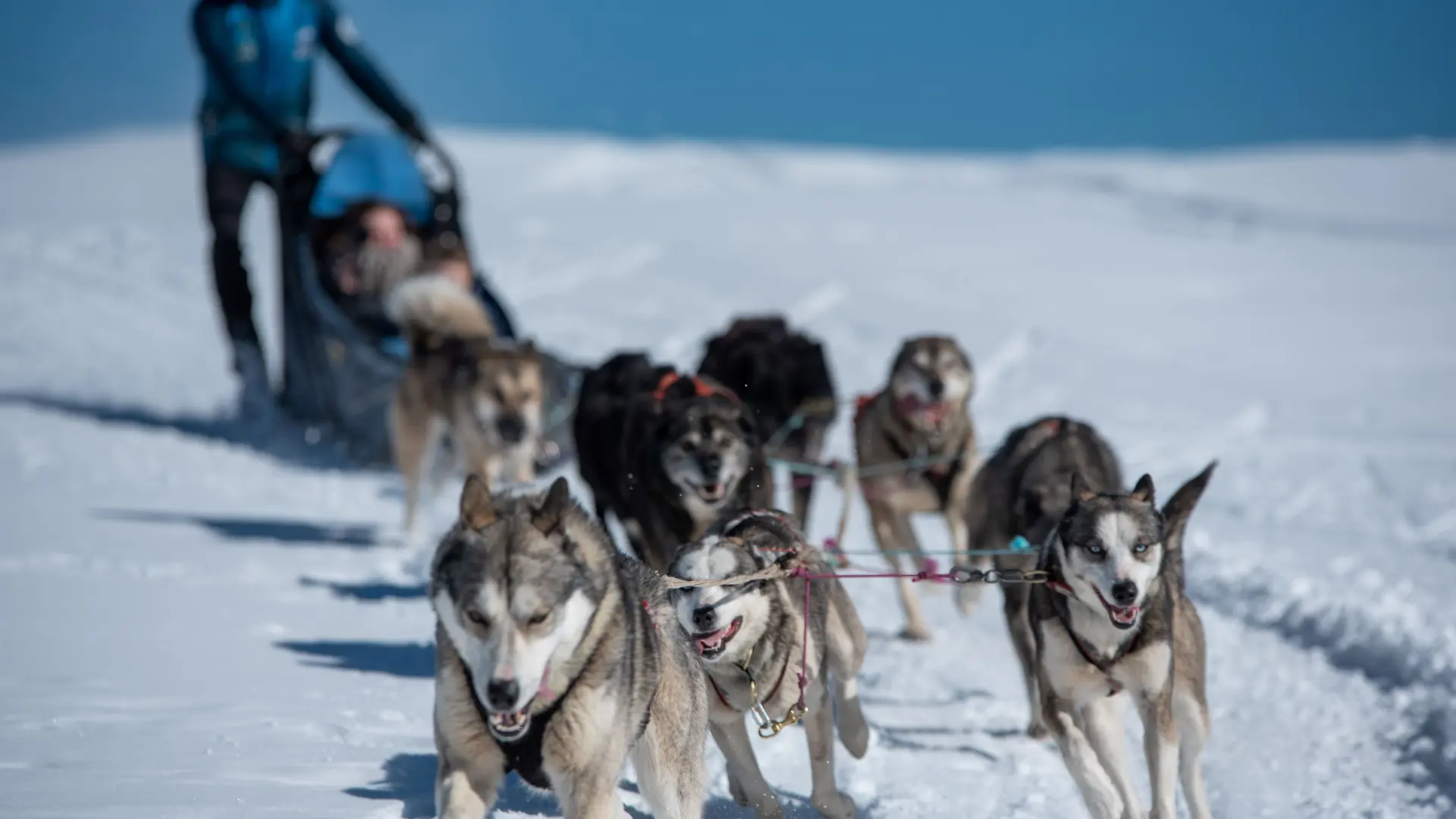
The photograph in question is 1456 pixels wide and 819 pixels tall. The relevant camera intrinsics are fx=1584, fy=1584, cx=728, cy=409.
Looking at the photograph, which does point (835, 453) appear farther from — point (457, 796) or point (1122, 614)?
point (457, 796)

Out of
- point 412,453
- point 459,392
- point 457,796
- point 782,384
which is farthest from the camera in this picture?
point 412,453

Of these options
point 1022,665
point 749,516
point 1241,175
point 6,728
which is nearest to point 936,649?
point 1022,665

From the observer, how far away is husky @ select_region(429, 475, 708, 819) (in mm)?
2504

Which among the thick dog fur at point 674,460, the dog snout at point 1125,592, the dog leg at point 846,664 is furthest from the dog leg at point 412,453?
the dog snout at point 1125,592

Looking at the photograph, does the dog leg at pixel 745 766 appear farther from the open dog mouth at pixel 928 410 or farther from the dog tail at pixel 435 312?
the dog tail at pixel 435 312

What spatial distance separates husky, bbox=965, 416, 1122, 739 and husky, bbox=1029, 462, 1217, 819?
0.43m

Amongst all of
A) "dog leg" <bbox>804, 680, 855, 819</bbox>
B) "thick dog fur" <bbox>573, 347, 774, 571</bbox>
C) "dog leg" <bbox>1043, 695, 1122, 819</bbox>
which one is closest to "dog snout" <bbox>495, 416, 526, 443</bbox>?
"thick dog fur" <bbox>573, 347, 774, 571</bbox>

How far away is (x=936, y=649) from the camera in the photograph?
17.2 feet

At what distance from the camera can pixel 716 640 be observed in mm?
3291

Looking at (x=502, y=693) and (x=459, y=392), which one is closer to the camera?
(x=502, y=693)

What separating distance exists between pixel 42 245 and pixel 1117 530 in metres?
15.0

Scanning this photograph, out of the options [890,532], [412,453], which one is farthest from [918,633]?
[412,453]

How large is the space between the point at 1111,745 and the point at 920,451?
2125mm

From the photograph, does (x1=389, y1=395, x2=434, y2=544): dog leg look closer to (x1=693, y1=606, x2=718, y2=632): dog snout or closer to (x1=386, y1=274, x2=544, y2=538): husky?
(x1=386, y1=274, x2=544, y2=538): husky
